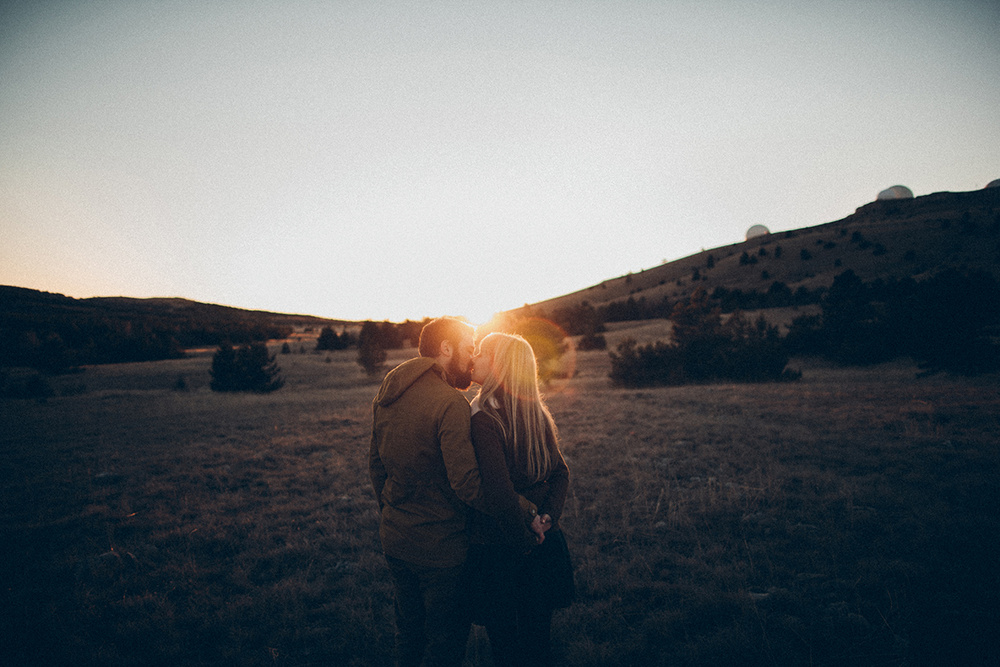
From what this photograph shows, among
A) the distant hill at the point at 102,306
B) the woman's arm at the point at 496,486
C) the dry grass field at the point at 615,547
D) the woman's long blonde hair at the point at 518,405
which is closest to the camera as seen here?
the woman's arm at the point at 496,486

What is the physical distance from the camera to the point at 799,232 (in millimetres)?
81750

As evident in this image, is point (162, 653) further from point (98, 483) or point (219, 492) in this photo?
point (98, 483)

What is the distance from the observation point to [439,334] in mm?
2434

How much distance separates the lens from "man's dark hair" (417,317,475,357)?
2393 millimetres

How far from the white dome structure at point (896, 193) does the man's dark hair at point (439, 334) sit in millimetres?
108154

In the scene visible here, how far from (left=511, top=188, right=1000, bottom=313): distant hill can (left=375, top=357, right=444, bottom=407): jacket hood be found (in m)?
49.9

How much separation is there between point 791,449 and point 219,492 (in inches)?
434

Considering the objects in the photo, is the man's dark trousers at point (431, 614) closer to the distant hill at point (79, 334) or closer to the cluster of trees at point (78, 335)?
the cluster of trees at point (78, 335)

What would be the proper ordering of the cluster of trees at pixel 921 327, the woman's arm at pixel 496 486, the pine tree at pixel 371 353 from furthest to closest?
the pine tree at pixel 371 353, the cluster of trees at pixel 921 327, the woman's arm at pixel 496 486

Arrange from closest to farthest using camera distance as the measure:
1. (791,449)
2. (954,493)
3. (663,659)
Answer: (663,659)
(954,493)
(791,449)

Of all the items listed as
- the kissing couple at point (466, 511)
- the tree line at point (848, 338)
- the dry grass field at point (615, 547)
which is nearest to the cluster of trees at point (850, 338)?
the tree line at point (848, 338)

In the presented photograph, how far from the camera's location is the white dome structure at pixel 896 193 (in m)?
74.6

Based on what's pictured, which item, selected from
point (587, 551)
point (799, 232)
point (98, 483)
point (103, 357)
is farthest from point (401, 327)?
point (799, 232)

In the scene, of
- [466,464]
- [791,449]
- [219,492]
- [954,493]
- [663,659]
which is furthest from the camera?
[791,449]
